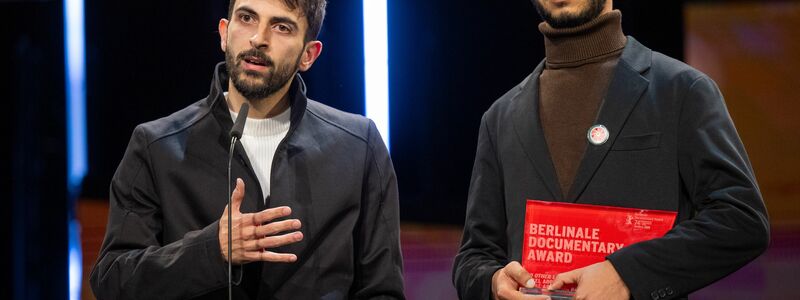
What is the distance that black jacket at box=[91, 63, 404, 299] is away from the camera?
2311 mm

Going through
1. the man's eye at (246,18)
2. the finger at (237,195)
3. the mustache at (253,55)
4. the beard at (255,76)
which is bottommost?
the finger at (237,195)

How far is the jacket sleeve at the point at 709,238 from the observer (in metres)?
1.98

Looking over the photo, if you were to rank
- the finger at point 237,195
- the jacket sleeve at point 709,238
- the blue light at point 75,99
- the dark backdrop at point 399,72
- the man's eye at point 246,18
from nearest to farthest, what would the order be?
the jacket sleeve at point 709,238 → the finger at point 237,195 → the man's eye at point 246,18 → the dark backdrop at point 399,72 → the blue light at point 75,99

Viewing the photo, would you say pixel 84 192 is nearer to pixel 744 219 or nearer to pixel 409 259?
pixel 409 259

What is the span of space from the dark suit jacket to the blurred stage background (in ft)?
5.12

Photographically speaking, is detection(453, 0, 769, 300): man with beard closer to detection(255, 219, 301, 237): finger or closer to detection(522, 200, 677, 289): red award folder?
detection(522, 200, 677, 289): red award folder

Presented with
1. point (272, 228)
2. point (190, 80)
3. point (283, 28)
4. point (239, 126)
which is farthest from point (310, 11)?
point (190, 80)

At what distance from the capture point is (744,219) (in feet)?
6.48

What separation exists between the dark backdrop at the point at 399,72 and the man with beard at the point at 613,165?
5.13ft

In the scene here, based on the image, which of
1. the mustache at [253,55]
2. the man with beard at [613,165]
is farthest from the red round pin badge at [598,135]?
the mustache at [253,55]

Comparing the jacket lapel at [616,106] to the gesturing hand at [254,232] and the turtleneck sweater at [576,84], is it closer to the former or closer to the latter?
the turtleneck sweater at [576,84]

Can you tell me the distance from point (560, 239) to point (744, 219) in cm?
37

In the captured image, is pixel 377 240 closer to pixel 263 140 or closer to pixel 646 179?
pixel 263 140

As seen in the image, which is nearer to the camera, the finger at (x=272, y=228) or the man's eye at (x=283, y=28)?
the finger at (x=272, y=228)
